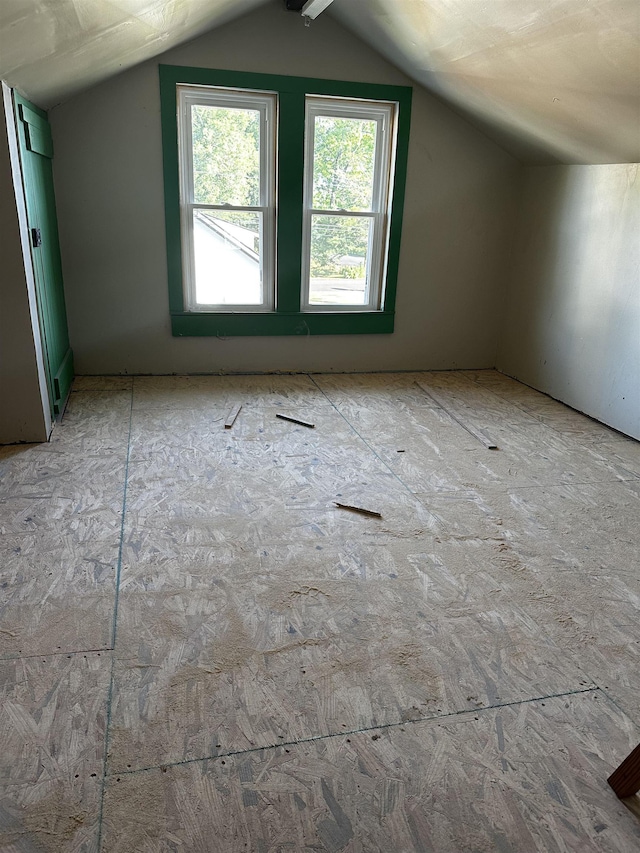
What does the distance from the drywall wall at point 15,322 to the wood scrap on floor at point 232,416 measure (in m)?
1.15

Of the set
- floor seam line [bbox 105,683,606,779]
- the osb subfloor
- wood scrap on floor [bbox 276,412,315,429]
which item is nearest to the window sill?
wood scrap on floor [bbox 276,412,315,429]

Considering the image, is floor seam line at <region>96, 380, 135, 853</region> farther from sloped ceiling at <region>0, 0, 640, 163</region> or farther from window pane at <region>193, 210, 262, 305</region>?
window pane at <region>193, 210, 262, 305</region>

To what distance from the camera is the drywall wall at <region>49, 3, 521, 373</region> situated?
4.75 m

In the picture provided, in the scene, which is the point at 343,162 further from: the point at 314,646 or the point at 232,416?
the point at 314,646

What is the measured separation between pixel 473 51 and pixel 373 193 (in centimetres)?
155

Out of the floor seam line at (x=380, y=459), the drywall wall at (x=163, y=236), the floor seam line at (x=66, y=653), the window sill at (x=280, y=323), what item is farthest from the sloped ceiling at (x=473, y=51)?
the floor seam line at (x=380, y=459)

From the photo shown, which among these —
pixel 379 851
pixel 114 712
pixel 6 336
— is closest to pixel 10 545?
pixel 114 712

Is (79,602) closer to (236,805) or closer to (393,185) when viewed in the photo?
(236,805)

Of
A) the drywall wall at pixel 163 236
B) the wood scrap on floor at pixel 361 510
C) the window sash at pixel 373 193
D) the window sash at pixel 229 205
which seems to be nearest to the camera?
the wood scrap on floor at pixel 361 510

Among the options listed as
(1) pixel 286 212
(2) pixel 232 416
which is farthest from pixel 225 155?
(2) pixel 232 416

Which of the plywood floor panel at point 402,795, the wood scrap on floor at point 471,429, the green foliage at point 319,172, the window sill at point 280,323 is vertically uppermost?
the green foliage at point 319,172

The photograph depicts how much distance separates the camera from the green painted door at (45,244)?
12.6ft

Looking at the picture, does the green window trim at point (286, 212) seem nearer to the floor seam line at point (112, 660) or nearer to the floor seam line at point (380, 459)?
the floor seam line at point (380, 459)

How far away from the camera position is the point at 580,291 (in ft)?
15.9
